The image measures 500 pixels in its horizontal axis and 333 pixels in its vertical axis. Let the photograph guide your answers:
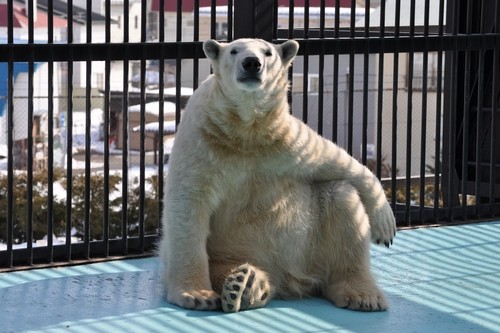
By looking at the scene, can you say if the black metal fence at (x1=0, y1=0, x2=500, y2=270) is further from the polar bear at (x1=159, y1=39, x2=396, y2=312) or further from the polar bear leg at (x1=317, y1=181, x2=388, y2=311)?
the polar bear leg at (x1=317, y1=181, x2=388, y2=311)

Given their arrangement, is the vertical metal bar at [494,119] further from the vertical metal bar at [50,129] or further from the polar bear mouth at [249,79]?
the vertical metal bar at [50,129]

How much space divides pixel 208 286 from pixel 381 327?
0.68 m

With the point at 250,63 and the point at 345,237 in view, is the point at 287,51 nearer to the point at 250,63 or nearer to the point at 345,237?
the point at 250,63

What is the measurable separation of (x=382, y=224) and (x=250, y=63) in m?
0.92

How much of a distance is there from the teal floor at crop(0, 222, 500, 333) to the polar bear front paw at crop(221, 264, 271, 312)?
42 mm

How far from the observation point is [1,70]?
19.8 meters

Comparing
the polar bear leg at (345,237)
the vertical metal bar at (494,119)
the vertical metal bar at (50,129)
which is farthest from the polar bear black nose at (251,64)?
the vertical metal bar at (494,119)

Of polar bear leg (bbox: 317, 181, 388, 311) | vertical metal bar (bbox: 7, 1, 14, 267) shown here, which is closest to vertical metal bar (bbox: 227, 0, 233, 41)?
vertical metal bar (bbox: 7, 1, 14, 267)

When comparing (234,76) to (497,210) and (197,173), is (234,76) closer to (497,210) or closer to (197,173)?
(197,173)

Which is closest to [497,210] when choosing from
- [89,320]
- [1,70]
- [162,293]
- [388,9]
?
[162,293]

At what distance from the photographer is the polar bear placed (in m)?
3.71

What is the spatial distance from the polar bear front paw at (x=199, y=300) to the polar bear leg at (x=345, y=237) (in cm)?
49

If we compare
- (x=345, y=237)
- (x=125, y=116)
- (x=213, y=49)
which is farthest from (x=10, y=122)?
(x=345, y=237)

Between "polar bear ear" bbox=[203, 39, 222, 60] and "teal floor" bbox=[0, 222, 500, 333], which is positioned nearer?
"teal floor" bbox=[0, 222, 500, 333]
